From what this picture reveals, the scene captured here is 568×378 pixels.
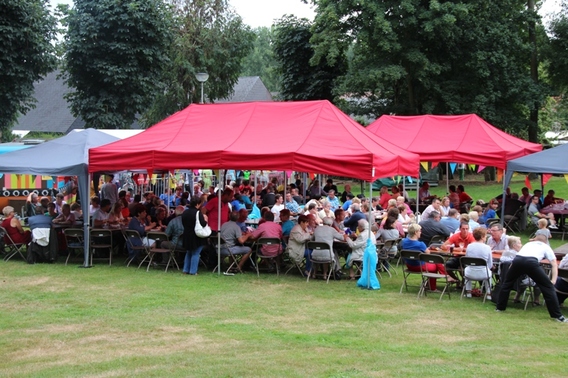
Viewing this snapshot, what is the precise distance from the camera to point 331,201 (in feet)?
63.3

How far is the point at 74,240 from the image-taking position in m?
15.6

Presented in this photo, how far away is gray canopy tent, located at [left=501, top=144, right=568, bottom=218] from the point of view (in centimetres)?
1625

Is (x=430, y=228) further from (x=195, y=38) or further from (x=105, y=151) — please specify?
(x=195, y=38)

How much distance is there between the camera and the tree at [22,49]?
2295 centimetres

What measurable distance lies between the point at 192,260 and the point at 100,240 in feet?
9.08

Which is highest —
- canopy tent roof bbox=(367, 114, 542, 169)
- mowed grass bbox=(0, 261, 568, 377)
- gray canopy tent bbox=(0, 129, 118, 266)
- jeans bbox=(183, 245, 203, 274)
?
canopy tent roof bbox=(367, 114, 542, 169)

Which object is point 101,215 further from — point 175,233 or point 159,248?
point 175,233

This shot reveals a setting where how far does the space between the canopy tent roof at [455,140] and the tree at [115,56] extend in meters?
11.6

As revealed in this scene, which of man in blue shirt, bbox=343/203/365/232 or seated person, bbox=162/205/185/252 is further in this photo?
man in blue shirt, bbox=343/203/365/232

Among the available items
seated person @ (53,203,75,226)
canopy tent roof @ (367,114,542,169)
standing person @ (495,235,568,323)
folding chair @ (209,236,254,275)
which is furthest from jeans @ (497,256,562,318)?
seated person @ (53,203,75,226)

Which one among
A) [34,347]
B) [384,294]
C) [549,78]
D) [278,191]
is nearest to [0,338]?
[34,347]

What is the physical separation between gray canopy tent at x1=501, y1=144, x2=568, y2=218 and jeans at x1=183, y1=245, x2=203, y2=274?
8189 mm

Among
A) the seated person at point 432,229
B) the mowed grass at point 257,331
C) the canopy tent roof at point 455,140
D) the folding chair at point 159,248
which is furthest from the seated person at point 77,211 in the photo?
the canopy tent roof at point 455,140

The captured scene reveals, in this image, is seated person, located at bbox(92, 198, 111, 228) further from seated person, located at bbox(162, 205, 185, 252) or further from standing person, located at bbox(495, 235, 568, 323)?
standing person, located at bbox(495, 235, 568, 323)
